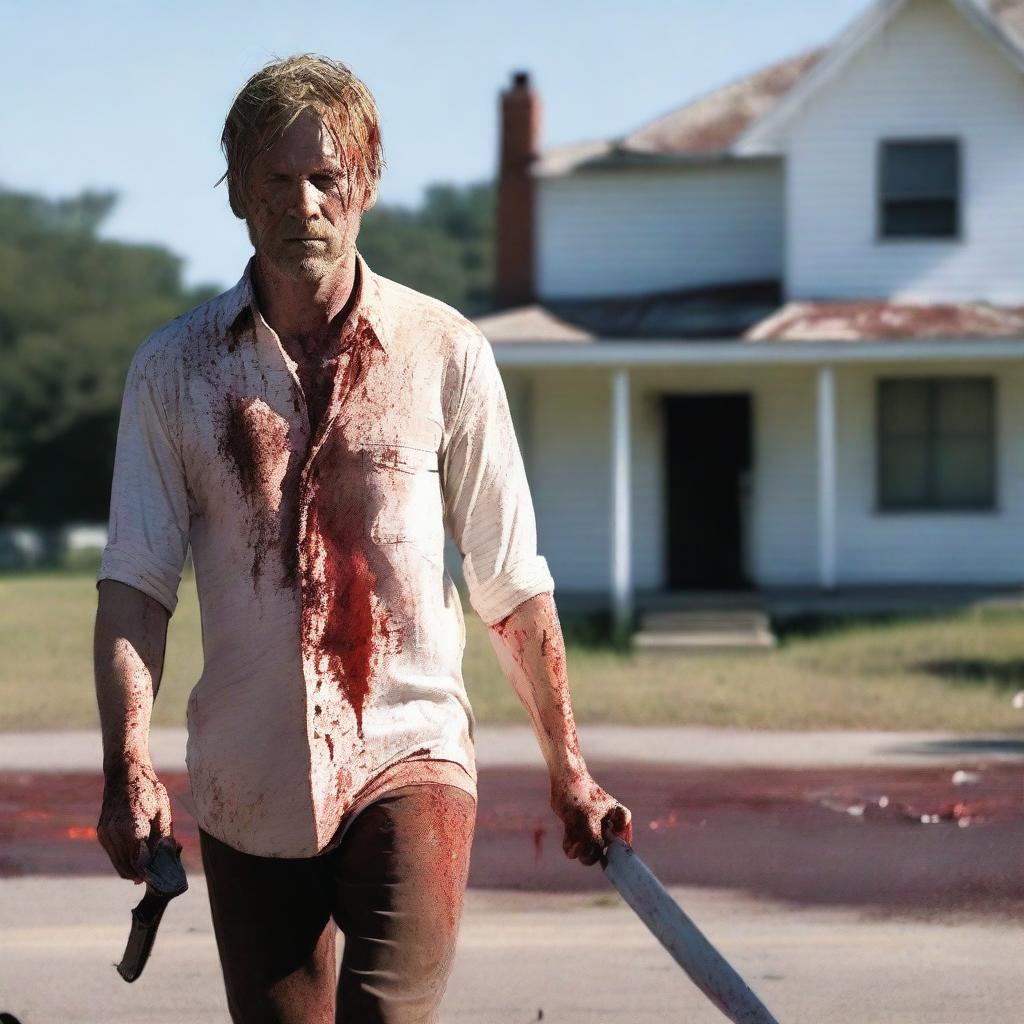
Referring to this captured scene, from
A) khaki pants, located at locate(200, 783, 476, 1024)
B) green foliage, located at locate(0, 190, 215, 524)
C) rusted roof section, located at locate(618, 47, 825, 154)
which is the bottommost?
green foliage, located at locate(0, 190, 215, 524)

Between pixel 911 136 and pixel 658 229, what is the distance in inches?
133

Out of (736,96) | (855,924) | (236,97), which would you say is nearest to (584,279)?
(736,96)

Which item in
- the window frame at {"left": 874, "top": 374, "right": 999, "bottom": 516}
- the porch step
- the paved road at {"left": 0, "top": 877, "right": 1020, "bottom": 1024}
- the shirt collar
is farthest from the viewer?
the window frame at {"left": 874, "top": 374, "right": 999, "bottom": 516}

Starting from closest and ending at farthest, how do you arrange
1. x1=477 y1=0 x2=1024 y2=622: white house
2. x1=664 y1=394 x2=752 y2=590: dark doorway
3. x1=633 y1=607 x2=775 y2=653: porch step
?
x1=633 y1=607 x2=775 y2=653: porch step
x1=477 y1=0 x2=1024 y2=622: white house
x1=664 y1=394 x2=752 y2=590: dark doorway

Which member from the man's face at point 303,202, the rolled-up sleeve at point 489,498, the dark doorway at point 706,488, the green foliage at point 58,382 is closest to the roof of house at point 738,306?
the dark doorway at point 706,488

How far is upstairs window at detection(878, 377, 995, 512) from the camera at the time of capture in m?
22.6

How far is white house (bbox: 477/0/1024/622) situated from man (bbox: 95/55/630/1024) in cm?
1801

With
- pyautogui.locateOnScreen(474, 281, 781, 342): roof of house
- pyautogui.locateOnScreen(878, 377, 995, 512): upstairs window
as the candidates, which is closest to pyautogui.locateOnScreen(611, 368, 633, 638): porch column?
pyautogui.locateOnScreen(474, 281, 781, 342): roof of house

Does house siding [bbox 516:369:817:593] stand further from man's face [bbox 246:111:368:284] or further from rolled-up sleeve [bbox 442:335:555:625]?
man's face [bbox 246:111:368:284]

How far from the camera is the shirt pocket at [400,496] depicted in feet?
10.2

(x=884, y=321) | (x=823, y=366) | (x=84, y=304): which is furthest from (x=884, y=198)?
(x=84, y=304)

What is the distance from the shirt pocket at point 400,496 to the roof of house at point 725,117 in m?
19.9

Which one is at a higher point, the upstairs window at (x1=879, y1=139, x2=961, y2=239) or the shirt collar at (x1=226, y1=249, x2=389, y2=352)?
the upstairs window at (x1=879, y1=139, x2=961, y2=239)

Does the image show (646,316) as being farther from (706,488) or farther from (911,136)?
(911,136)
